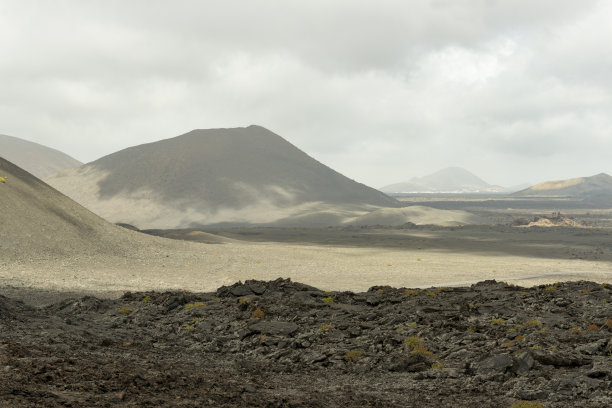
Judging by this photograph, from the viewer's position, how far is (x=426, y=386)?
34.3ft

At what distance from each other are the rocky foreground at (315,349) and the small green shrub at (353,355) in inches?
1.3

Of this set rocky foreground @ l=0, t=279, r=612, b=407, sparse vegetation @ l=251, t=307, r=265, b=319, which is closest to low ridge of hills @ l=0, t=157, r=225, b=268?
rocky foreground @ l=0, t=279, r=612, b=407

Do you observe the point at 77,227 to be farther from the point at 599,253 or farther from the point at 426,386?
the point at 599,253

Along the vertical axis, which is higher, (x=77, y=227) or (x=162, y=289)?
(x=77, y=227)

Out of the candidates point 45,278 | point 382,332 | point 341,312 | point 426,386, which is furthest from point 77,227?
point 426,386

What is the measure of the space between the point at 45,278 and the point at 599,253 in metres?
45.7

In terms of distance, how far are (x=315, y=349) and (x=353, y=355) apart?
1.22 m

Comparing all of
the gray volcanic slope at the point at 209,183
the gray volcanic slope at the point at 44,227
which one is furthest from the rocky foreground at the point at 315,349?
the gray volcanic slope at the point at 209,183

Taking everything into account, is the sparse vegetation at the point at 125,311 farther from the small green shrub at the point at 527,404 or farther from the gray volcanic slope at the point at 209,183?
the gray volcanic slope at the point at 209,183

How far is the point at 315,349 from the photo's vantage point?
13203mm

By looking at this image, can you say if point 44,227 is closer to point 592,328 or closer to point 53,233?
point 53,233

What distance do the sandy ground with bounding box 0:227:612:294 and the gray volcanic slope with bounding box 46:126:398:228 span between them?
50.9 metres

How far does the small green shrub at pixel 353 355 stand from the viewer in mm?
12273

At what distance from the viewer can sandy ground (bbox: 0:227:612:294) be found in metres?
27.7
